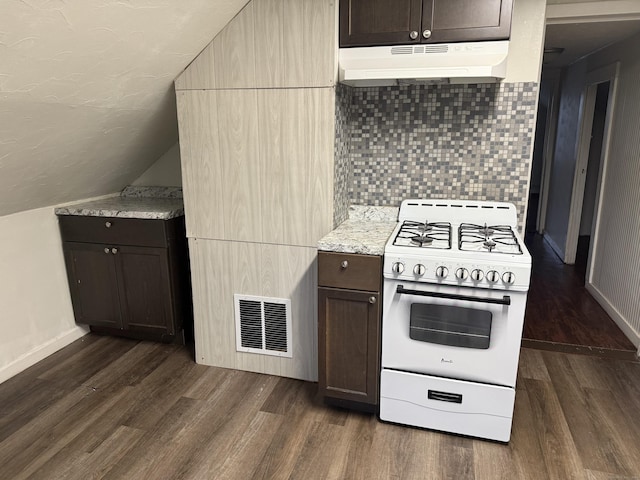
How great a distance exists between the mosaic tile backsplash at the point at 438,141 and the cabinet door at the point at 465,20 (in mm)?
355

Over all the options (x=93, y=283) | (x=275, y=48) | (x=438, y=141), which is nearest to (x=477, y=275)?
(x=438, y=141)

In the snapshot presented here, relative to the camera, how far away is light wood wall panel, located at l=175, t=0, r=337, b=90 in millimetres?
2219

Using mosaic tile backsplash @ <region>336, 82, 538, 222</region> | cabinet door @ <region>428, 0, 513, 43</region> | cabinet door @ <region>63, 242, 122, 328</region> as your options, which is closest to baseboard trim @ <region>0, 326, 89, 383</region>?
cabinet door @ <region>63, 242, 122, 328</region>

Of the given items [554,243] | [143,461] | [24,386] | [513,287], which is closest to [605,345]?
[513,287]

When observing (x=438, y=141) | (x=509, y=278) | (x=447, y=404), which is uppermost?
(x=438, y=141)

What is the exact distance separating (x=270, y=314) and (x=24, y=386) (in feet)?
4.79

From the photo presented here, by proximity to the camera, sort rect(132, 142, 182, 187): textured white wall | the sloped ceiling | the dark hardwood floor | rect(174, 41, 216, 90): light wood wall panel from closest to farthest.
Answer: the sloped ceiling
rect(174, 41, 216, 90): light wood wall panel
the dark hardwood floor
rect(132, 142, 182, 187): textured white wall

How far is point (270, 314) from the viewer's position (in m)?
2.63

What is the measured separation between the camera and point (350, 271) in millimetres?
2160

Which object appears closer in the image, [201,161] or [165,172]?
[201,161]

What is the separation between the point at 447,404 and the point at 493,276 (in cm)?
67

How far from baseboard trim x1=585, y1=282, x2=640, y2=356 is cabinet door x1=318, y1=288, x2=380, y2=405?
77.0 inches

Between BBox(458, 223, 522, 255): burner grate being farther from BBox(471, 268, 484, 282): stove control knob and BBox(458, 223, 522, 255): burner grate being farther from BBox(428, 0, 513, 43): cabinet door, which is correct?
BBox(428, 0, 513, 43): cabinet door

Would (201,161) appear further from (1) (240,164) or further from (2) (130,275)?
(2) (130,275)
